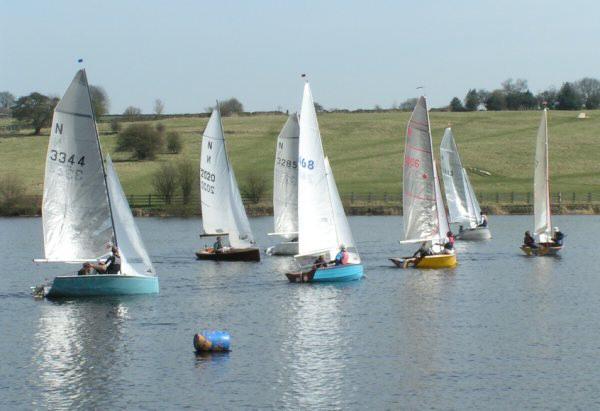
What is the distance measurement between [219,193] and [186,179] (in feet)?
147

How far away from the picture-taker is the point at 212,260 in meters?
62.6

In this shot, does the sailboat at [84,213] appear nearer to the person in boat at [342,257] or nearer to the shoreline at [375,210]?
the person in boat at [342,257]

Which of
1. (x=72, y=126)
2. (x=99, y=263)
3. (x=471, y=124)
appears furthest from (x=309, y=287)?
(x=471, y=124)

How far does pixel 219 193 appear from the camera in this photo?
62625mm

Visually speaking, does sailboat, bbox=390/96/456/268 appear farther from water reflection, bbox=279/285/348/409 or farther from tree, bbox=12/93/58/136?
tree, bbox=12/93/58/136

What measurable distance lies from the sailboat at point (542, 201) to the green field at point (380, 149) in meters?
45.9

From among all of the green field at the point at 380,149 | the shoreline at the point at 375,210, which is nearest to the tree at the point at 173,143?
the green field at the point at 380,149

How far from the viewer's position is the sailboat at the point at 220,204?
61.7m

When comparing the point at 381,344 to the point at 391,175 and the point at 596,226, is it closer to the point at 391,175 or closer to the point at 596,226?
the point at 596,226

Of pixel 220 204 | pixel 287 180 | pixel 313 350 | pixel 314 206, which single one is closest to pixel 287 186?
pixel 287 180

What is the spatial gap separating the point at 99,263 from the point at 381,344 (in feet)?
43.8

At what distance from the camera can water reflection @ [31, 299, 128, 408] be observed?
99.2 feet

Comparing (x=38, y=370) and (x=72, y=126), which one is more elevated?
(x=72, y=126)

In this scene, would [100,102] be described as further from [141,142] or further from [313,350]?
[313,350]
